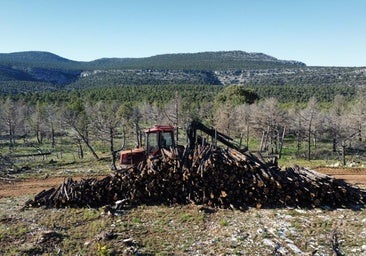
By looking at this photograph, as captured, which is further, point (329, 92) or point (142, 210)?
point (329, 92)

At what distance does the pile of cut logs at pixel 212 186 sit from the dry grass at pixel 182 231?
573mm

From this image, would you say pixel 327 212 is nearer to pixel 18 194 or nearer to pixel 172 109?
pixel 18 194

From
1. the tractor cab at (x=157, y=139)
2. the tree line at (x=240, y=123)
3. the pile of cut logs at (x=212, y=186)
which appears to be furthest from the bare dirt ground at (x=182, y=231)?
the tree line at (x=240, y=123)

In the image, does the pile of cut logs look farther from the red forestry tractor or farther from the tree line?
the tree line

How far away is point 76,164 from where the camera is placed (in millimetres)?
32844

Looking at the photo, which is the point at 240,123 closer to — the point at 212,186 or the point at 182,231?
the point at 212,186

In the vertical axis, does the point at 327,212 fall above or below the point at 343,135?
above

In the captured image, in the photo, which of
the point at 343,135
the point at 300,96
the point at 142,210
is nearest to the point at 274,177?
the point at 142,210

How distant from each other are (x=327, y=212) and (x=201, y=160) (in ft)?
17.0

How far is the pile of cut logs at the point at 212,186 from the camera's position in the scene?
45.9ft

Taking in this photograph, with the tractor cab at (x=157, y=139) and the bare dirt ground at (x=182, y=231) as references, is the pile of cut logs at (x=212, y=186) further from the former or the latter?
the tractor cab at (x=157, y=139)

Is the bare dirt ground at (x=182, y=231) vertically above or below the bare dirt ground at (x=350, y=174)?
Answer: above

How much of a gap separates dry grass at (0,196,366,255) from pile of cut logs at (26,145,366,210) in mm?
573

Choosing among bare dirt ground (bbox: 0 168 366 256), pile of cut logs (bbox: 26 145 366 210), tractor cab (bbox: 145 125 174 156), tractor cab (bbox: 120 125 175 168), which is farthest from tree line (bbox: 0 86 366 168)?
bare dirt ground (bbox: 0 168 366 256)
